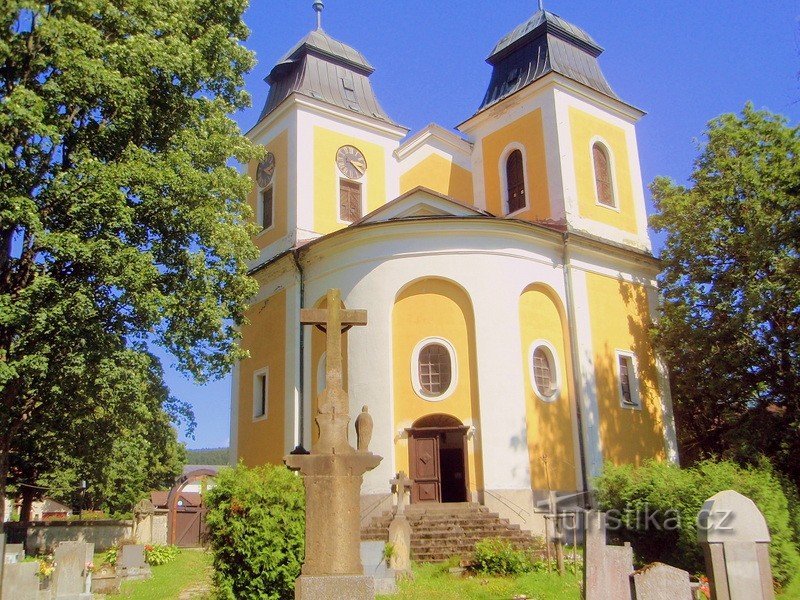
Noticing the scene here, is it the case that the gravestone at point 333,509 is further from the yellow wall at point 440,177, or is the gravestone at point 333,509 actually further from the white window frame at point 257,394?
the yellow wall at point 440,177

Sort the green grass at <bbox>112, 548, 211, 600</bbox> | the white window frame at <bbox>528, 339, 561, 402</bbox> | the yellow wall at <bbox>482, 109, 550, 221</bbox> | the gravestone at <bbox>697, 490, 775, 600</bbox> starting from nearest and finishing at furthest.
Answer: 1. the gravestone at <bbox>697, 490, 775, 600</bbox>
2. the green grass at <bbox>112, 548, 211, 600</bbox>
3. the white window frame at <bbox>528, 339, 561, 402</bbox>
4. the yellow wall at <bbox>482, 109, 550, 221</bbox>

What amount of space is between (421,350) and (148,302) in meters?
7.34

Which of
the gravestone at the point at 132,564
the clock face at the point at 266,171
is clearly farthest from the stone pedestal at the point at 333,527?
the clock face at the point at 266,171

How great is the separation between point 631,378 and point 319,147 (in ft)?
36.5

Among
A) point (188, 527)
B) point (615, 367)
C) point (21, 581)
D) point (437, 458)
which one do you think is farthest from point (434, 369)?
point (188, 527)

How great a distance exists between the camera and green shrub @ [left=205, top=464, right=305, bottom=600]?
10977 millimetres

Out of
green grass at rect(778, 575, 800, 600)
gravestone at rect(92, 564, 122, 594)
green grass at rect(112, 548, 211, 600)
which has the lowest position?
green grass at rect(778, 575, 800, 600)

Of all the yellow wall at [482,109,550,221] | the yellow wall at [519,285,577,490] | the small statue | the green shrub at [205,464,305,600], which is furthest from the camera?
the yellow wall at [482,109,550,221]

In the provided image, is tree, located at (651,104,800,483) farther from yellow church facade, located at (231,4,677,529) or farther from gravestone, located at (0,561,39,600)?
gravestone, located at (0,561,39,600)

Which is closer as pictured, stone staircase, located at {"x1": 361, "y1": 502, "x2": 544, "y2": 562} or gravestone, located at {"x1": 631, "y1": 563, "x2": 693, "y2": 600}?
gravestone, located at {"x1": 631, "y1": 563, "x2": 693, "y2": 600}

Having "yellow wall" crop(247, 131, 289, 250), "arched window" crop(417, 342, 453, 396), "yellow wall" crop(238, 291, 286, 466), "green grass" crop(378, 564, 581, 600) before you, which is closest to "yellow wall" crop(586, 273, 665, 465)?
"arched window" crop(417, 342, 453, 396)

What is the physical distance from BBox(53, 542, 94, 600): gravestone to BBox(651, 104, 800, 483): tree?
47.3 ft

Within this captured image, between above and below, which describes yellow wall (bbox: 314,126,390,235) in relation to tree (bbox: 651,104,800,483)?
above

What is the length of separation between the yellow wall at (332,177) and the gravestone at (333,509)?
13972 mm
